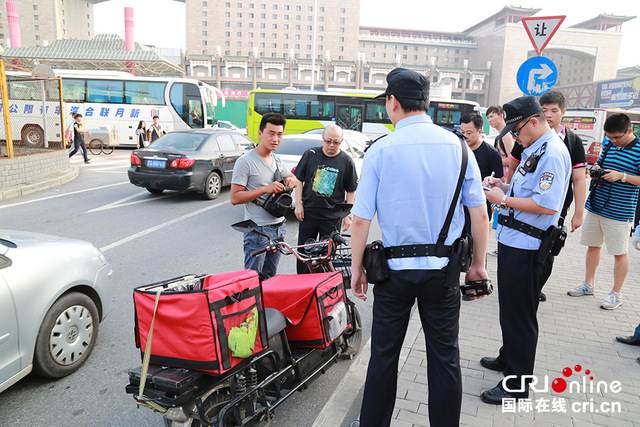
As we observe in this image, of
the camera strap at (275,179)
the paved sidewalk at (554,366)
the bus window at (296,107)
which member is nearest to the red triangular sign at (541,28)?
the paved sidewalk at (554,366)

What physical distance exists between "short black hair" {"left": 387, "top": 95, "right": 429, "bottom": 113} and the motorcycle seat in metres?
1.37

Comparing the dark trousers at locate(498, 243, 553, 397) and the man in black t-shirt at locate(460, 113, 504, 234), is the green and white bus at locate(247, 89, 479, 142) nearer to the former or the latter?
the man in black t-shirt at locate(460, 113, 504, 234)

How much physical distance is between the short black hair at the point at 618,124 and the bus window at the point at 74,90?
2312 centimetres

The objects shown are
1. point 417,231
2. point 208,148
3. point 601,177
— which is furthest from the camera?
point 208,148

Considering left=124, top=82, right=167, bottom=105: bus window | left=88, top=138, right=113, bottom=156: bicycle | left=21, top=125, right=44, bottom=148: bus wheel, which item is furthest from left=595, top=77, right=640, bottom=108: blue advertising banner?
left=21, top=125, right=44, bottom=148: bus wheel

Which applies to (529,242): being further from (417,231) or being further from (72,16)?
(72,16)

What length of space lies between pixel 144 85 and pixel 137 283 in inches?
748

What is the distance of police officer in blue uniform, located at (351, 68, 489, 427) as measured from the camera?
2.02 metres

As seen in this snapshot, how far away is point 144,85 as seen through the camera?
835 inches

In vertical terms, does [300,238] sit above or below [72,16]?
below

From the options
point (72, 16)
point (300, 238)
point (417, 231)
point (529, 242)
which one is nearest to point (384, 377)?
point (417, 231)

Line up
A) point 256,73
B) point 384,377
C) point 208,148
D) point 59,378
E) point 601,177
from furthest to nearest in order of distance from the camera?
point 256,73 → point 208,148 → point 601,177 → point 59,378 → point 384,377

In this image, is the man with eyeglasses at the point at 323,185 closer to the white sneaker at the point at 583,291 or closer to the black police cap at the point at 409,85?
the black police cap at the point at 409,85

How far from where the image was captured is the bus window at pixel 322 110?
2275cm
